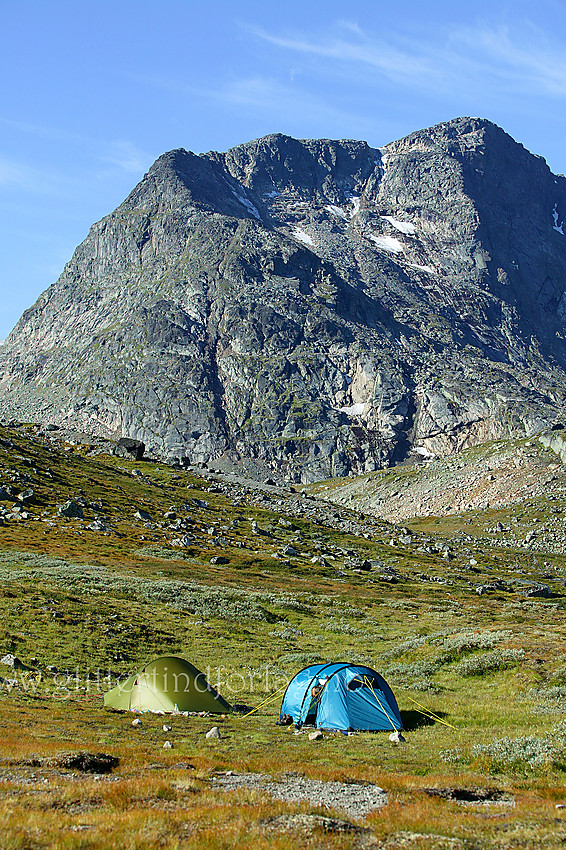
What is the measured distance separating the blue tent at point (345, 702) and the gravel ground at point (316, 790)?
944 centimetres

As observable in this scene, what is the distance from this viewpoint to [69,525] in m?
84.3

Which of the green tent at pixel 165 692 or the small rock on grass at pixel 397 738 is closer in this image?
the small rock on grass at pixel 397 738

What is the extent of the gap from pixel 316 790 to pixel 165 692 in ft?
46.1

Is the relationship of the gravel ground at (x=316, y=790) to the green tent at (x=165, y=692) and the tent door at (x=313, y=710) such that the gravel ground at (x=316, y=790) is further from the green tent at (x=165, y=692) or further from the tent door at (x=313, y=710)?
the green tent at (x=165, y=692)

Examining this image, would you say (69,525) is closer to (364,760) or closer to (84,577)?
(84,577)

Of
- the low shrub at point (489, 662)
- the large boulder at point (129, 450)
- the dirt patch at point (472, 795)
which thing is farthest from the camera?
the large boulder at point (129, 450)

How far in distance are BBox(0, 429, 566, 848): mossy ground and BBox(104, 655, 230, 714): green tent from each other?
4.29 feet

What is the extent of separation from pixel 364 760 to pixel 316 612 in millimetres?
40646

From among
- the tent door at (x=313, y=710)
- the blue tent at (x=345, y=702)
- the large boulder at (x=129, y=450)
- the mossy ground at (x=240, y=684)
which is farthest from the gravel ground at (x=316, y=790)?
the large boulder at (x=129, y=450)

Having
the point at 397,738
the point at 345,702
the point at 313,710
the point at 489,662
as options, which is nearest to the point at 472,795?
the point at 397,738

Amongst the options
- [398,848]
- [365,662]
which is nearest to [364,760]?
[398,848]

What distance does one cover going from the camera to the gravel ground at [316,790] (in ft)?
45.9

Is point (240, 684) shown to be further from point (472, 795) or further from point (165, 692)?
point (472, 795)

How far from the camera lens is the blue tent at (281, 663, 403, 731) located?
25.5m
